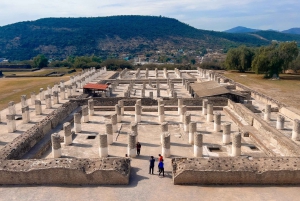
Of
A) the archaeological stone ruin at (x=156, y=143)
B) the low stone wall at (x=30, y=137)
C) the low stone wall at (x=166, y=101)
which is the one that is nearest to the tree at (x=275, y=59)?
the archaeological stone ruin at (x=156, y=143)

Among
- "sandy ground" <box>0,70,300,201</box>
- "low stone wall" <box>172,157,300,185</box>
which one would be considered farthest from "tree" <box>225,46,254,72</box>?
"sandy ground" <box>0,70,300,201</box>

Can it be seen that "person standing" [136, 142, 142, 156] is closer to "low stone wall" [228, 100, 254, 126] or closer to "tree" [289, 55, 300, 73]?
"low stone wall" [228, 100, 254, 126]

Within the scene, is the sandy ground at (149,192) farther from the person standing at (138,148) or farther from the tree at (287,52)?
the tree at (287,52)

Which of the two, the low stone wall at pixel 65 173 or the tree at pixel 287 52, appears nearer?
the low stone wall at pixel 65 173

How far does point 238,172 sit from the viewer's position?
10.9 meters

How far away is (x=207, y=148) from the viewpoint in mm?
15195

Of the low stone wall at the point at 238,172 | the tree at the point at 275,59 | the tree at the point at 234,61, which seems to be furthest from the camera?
the tree at the point at 234,61

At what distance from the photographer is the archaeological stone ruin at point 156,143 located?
11055 mm

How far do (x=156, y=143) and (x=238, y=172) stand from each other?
232 inches

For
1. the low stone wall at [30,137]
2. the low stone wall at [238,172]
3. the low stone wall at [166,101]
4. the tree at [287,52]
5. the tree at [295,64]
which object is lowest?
the low stone wall at [238,172]

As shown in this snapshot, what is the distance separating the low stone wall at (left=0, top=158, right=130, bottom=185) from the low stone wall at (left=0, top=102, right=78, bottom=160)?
139 cm

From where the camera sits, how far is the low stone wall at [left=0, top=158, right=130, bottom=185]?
11016mm

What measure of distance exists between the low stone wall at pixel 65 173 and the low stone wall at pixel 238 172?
242 cm

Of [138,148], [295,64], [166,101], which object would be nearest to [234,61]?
[295,64]
